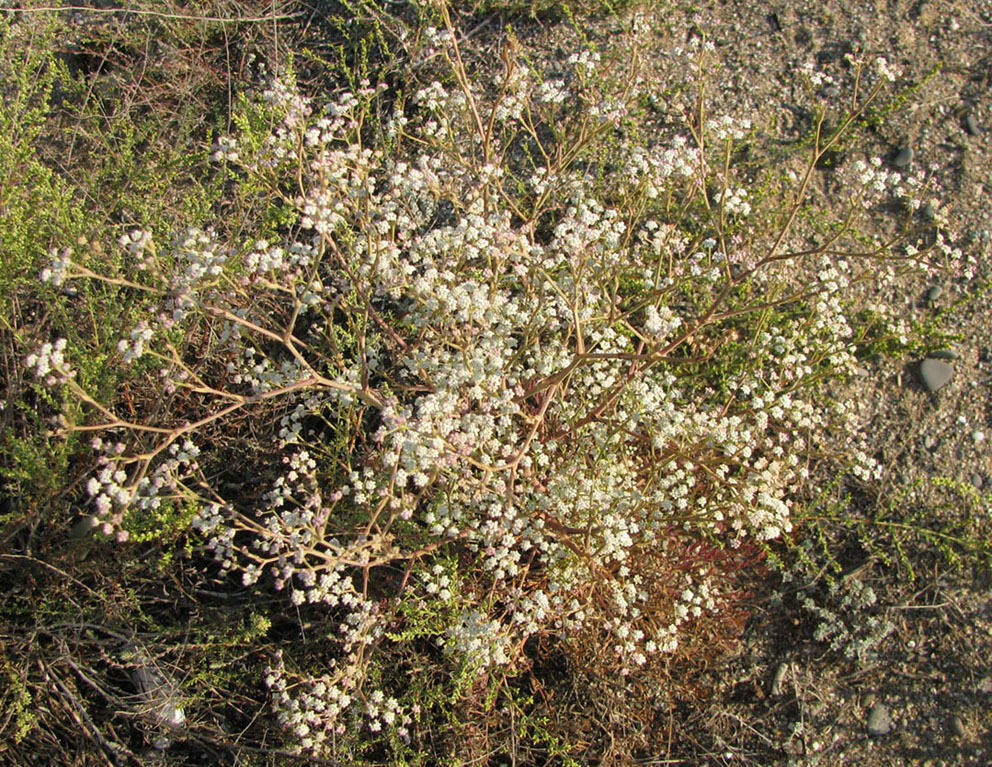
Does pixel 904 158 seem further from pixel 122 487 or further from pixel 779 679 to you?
pixel 122 487

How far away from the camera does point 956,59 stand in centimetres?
462

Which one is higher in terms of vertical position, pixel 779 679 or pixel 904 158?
pixel 904 158

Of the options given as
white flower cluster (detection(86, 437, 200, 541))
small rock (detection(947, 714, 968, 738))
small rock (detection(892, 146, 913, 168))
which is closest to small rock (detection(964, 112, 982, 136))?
small rock (detection(892, 146, 913, 168))

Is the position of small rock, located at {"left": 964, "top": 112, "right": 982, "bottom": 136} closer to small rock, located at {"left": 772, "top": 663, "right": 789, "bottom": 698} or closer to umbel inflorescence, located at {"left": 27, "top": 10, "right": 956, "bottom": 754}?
umbel inflorescence, located at {"left": 27, "top": 10, "right": 956, "bottom": 754}

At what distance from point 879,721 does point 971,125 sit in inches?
130

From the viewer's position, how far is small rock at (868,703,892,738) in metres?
3.58

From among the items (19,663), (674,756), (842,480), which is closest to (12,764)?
(19,663)

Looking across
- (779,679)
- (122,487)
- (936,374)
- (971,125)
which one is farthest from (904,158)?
(122,487)

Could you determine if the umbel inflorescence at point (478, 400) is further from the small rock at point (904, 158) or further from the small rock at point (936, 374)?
the small rock at point (904, 158)

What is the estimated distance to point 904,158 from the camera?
4.45m

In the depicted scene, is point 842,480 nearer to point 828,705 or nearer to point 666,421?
point 828,705

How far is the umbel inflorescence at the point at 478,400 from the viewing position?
2762 millimetres

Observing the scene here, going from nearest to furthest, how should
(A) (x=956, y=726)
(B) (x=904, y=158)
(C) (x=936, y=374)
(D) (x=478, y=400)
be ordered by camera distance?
(D) (x=478, y=400)
(A) (x=956, y=726)
(C) (x=936, y=374)
(B) (x=904, y=158)

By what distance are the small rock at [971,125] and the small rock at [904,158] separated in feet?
1.19
